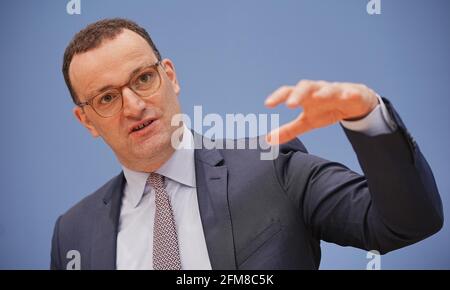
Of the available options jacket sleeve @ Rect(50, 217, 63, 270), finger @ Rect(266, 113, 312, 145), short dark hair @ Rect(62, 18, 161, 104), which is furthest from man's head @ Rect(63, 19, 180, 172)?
finger @ Rect(266, 113, 312, 145)

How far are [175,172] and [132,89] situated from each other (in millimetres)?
283

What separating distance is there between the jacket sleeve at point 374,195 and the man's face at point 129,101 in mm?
420

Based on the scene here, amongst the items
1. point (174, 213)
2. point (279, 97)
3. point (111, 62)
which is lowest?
point (174, 213)

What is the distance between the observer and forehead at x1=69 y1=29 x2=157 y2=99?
1.56 metres

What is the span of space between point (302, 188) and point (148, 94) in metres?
0.53

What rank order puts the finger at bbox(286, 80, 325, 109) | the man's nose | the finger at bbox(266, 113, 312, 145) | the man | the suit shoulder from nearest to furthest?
the finger at bbox(286, 80, 325, 109)
the finger at bbox(266, 113, 312, 145)
the man
the man's nose
the suit shoulder

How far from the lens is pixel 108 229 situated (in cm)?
161

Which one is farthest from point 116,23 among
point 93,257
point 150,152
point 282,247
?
point 282,247

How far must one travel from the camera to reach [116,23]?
166 cm

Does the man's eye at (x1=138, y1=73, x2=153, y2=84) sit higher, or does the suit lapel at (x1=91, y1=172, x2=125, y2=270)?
the man's eye at (x1=138, y1=73, x2=153, y2=84)

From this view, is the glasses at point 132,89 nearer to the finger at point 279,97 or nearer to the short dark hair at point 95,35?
the short dark hair at point 95,35

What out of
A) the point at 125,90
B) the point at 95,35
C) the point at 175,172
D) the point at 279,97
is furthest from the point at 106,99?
the point at 279,97

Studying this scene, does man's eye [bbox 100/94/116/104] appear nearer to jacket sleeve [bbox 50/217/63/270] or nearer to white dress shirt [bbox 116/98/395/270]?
white dress shirt [bbox 116/98/395/270]

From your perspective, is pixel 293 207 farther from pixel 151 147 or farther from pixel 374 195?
pixel 151 147
